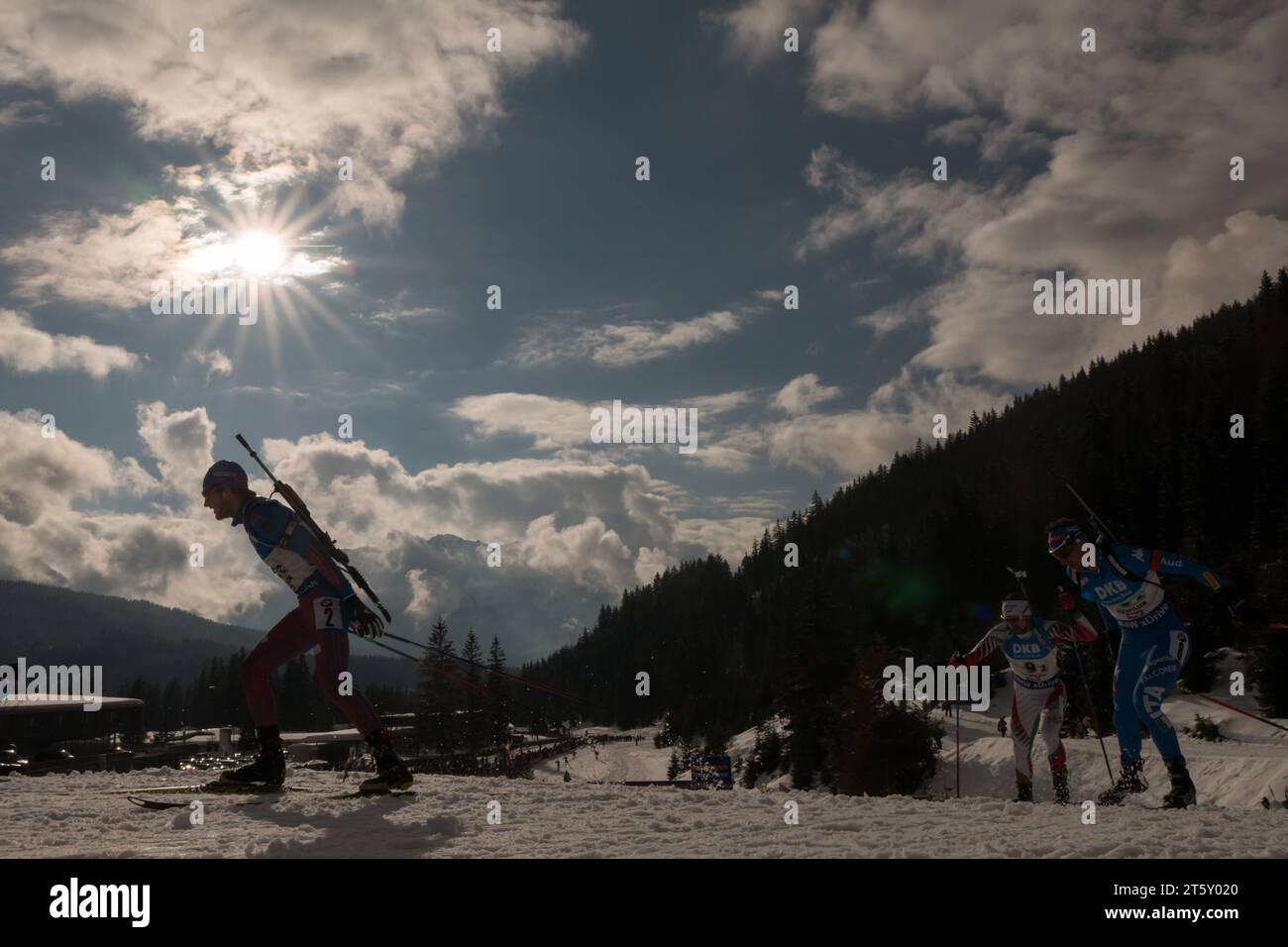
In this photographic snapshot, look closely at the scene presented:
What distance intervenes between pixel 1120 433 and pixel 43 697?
10163 centimetres

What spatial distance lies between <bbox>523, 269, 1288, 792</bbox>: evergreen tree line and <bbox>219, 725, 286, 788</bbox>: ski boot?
8.56m

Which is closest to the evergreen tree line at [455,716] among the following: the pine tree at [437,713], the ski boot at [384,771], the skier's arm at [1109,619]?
the pine tree at [437,713]

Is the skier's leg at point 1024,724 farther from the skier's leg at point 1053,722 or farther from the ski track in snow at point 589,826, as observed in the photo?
the ski track in snow at point 589,826

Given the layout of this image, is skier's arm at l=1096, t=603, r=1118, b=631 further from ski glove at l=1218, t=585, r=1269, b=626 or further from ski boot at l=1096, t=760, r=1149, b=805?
ski boot at l=1096, t=760, r=1149, b=805

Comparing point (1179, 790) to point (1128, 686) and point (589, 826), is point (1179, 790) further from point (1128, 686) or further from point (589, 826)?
point (589, 826)

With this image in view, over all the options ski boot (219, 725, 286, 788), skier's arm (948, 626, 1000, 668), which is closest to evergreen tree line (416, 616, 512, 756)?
skier's arm (948, 626, 1000, 668)

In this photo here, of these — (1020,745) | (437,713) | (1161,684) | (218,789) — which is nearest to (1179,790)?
(1161,684)

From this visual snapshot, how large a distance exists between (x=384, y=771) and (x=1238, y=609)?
8387mm

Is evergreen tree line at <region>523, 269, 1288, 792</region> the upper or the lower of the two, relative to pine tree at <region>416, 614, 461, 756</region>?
upper

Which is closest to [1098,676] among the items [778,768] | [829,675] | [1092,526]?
[829,675]

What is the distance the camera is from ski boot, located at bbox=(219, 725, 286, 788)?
880 cm
